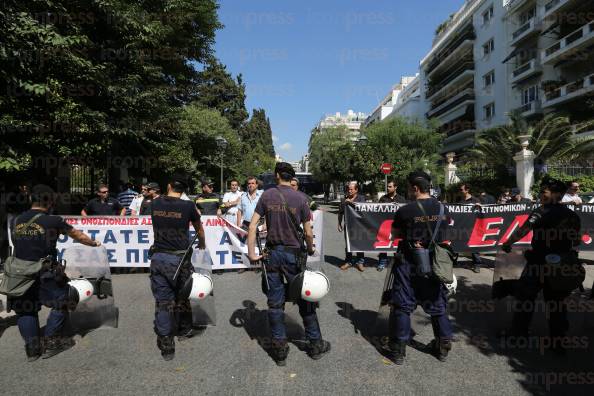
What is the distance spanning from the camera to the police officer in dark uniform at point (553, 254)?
3.81m

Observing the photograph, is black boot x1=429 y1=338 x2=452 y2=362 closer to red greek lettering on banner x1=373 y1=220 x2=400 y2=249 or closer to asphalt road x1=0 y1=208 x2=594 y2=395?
asphalt road x1=0 y1=208 x2=594 y2=395

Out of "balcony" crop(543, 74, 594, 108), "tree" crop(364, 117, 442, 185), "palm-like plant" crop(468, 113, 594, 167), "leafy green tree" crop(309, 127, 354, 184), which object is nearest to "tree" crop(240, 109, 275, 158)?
"leafy green tree" crop(309, 127, 354, 184)

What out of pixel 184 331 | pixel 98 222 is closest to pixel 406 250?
pixel 184 331

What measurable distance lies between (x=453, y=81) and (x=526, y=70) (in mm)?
12823

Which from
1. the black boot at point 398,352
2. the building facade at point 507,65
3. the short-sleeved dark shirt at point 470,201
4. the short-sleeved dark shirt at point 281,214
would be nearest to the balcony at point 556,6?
the building facade at point 507,65

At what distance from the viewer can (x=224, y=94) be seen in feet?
153

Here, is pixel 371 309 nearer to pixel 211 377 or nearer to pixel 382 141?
pixel 211 377

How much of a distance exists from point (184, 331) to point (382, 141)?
93.6 ft

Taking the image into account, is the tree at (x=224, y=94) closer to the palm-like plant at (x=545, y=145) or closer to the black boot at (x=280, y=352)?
the palm-like plant at (x=545, y=145)

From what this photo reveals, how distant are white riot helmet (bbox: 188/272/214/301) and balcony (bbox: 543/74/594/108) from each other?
29.3 metres

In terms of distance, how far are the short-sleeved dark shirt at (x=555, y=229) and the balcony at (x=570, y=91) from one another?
89.0 feet

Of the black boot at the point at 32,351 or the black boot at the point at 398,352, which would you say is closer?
the black boot at the point at 398,352

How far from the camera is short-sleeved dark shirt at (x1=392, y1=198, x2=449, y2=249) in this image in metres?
3.70

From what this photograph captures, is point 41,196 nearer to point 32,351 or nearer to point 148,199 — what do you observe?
point 32,351
